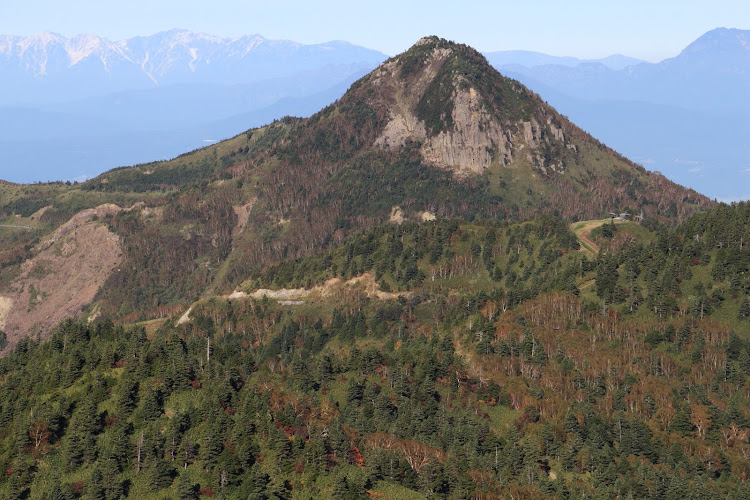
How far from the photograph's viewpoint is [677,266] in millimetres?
196500

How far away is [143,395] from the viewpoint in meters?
124

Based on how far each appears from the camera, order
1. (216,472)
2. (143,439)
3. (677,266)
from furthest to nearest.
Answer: (677,266) → (143,439) → (216,472)

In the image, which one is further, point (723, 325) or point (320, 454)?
point (723, 325)

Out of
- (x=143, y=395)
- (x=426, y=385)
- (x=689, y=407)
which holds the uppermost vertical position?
(x=143, y=395)

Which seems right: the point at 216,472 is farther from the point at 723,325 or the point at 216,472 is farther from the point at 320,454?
the point at 723,325

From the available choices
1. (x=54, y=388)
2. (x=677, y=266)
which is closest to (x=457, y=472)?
(x=54, y=388)

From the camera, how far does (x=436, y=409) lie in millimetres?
145375

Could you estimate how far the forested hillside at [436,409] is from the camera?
108 meters

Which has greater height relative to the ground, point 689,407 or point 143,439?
point 143,439

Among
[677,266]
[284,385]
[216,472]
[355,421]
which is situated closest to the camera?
[216,472]

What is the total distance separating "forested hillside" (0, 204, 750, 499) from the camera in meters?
108

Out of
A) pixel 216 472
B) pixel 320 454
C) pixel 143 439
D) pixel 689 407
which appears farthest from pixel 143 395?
pixel 689 407

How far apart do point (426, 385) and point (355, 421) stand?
869 inches

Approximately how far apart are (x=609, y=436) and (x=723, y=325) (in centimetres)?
5560
